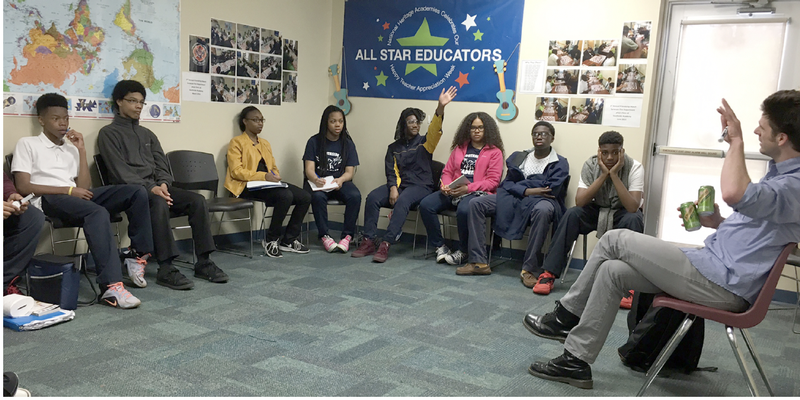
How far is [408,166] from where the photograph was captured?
210 inches

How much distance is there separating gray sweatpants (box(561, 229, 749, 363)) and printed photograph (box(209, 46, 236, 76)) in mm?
3563

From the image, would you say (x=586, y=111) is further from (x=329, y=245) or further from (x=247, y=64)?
(x=247, y=64)

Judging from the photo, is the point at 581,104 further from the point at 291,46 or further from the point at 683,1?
the point at 291,46

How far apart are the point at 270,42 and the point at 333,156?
1141mm

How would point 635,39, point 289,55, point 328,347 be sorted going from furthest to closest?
point 289,55 → point 635,39 → point 328,347

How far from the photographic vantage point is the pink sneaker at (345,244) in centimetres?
514

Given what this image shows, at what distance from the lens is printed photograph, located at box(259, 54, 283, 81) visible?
547cm

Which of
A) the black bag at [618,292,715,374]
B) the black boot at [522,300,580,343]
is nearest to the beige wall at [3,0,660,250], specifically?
the black boot at [522,300,580,343]

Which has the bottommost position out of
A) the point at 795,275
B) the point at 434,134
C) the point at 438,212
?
the point at 795,275

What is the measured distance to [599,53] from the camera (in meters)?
4.80

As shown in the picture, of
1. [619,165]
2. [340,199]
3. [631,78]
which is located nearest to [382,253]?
[340,199]

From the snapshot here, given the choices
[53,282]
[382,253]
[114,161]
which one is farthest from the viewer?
[382,253]

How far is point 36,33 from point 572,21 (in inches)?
148

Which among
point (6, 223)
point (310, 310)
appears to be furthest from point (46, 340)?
point (310, 310)
